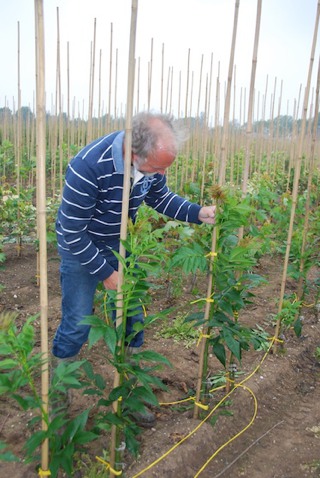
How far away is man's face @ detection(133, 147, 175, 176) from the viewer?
2.10m

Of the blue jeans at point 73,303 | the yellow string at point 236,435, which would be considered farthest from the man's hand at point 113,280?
the yellow string at point 236,435

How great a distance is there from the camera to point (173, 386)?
9.41 feet

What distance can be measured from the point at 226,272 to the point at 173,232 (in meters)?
2.14

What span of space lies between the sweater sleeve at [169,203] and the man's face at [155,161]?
44 centimetres

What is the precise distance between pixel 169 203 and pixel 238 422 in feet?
4.64

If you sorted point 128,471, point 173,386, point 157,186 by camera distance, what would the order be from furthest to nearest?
point 173,386
point 157,186
point 128,471

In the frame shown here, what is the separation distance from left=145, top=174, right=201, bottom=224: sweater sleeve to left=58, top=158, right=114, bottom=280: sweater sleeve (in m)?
0.59

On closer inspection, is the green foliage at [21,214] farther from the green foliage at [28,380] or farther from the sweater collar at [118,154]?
the green foliage at [28,380]

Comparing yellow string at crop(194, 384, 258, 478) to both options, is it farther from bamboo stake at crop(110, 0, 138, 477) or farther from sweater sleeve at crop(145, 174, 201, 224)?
sweater sleeve at crop(145, 174, 201, 224)

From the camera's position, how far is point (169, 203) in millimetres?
2740

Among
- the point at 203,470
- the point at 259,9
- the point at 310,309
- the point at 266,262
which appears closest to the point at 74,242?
the point at 203,470

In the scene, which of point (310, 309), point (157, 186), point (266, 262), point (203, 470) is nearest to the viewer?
point (203, 470)

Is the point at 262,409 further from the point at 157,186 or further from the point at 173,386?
Answer: the point at 157,186

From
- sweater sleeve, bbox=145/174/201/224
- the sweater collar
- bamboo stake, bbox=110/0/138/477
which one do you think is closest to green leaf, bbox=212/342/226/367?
bamboo stake, bbox=110/0/138/477
